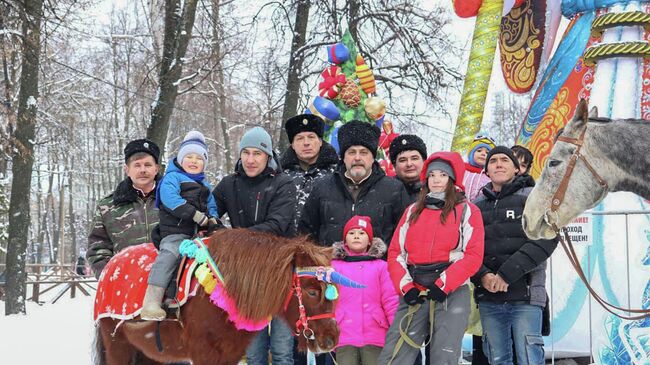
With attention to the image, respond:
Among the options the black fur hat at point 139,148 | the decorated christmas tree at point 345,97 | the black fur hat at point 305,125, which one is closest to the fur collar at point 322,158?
the black fur hat at point 305,125

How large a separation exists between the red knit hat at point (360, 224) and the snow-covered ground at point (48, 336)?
12.0 feet

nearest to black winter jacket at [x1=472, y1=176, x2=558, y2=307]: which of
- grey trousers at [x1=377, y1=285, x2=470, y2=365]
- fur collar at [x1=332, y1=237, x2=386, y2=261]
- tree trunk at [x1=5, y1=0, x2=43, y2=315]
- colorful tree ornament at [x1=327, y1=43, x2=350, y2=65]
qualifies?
grey trousers at [x1=377, y1=285, x2=470, y2=365]

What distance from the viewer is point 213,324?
3.56 meters

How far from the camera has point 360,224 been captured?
3.95m

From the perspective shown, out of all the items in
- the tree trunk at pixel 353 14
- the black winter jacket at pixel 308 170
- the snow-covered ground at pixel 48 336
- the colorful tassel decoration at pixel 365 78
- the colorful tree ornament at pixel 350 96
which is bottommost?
the snow-covered ground at pixel 48 336

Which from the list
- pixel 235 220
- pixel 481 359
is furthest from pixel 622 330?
pixel 235 220

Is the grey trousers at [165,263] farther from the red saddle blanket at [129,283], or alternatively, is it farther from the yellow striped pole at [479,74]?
the yellow striped pole at [479,74]

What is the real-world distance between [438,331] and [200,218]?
5.31ft

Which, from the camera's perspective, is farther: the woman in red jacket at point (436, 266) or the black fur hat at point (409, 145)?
the black fur hat at point (409, 145)

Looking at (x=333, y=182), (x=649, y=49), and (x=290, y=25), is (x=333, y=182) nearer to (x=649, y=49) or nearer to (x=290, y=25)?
(x=649, y=49)

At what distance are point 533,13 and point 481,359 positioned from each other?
465cm

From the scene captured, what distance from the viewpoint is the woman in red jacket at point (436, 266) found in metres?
3.71

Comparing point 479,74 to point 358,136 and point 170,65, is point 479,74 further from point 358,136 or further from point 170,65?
point 170,65

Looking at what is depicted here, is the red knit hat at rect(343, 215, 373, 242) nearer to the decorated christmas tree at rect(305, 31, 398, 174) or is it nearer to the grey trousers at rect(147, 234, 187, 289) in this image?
the grey trousers at rect(147, 234, 187, 289)
